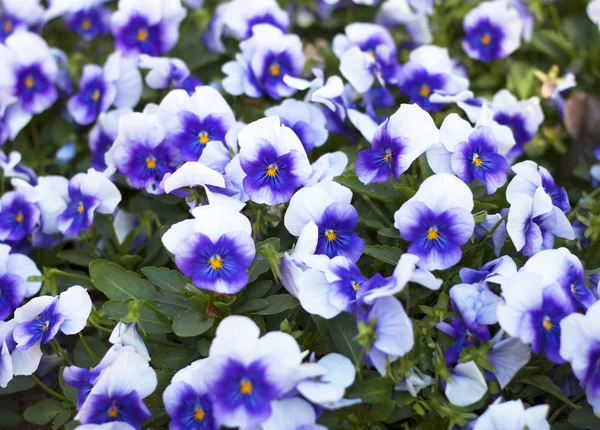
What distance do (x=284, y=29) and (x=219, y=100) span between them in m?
0.59

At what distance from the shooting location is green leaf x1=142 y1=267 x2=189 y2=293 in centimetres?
173

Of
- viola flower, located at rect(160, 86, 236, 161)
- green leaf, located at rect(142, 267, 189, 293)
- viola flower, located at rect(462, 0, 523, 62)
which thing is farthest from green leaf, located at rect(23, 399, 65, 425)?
viola flower, located at rect(462, 0, 523, 62)

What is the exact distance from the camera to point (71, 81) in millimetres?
2586

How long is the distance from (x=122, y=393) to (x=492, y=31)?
A: 1842mm

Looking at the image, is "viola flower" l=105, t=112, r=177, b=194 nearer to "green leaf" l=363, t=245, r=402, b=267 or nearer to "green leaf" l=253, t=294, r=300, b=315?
"green leaf" l=253, t=294, r=300, b=315

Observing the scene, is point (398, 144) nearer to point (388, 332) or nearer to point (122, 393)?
point (388, 332)

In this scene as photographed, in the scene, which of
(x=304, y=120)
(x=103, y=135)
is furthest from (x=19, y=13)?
(x=304, y=120)

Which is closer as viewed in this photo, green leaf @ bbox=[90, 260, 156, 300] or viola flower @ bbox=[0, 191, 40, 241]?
green leaf @ bbox=[90, 260, 156, 300]

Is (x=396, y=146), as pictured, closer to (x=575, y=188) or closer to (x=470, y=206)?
(x=470, y=206)

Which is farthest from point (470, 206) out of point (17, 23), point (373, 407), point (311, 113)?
point (17, 23)

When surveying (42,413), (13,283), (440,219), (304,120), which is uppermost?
(440,219)

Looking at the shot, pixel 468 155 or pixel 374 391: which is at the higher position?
pixel 468 155

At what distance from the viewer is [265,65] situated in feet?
7.44

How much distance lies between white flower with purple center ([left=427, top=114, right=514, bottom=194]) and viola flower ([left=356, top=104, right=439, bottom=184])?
9 cm
